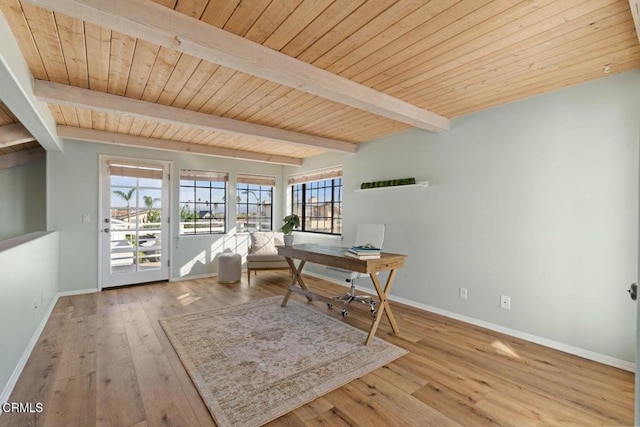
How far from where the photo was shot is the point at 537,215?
110 inches

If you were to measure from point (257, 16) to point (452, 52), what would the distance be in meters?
1.31

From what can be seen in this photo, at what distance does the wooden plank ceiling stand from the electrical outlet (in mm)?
1960

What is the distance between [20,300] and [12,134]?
2209 mm

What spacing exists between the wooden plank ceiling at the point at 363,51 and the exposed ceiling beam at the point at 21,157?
1276 millimetres

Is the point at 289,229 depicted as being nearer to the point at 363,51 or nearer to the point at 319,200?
the point at 319,200

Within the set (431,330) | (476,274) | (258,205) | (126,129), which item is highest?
(126,129)

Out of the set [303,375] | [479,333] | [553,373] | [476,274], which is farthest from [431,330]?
[303,375]

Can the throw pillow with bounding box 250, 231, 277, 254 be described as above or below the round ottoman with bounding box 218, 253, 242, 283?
above

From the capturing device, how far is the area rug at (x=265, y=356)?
1.90 metres

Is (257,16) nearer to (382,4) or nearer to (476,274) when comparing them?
(382,4)

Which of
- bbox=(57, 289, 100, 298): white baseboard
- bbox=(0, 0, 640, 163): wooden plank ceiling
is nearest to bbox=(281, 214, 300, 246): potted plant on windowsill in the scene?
bbox=(0, 0, 640, 163): wooden plank ceiling

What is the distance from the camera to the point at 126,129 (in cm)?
394

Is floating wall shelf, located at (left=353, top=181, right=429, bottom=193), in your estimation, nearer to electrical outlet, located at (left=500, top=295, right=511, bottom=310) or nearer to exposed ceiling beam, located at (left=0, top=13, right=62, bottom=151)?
electrical outlet, located at (left=500, top=295, right=511, bottom=310)

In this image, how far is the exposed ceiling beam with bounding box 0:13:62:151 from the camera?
172 centimetres
